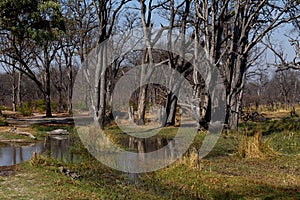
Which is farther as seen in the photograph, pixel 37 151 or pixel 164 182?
pixel 37 151

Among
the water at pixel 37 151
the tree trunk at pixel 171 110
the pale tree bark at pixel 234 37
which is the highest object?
the pale tree bark at pixel 234 37

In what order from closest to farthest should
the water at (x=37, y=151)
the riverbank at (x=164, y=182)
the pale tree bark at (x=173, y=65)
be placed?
the riverbank at (x=164, y=182), the water at (x=37, y=151), the pale tree bark at (x=173, y=65)

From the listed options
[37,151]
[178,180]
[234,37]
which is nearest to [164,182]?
[178,180]

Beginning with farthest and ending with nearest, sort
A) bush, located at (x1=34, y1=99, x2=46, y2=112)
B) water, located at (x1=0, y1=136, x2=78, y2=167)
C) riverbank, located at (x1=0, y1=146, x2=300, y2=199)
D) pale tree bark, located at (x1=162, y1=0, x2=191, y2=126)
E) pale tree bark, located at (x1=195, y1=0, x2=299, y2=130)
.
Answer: bush, located at (x1=34, y1=99, x2=46, y2=112), pale tree bark, located at (x1=162, y1=0, x2=191, y2=126), pale tree bark, located at (x1=195, y1=0, x2=299, y2=130), water, located at (x1=0, y1=136, x2=78, y2=167), riverbank, located at (x1=0, y1=146, x2=300, y2=199)

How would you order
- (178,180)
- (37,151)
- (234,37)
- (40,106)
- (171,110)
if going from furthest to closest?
1. (40,106)
2. (171,110)
3. (234,37)
4. (37,151)
5. (178,180)

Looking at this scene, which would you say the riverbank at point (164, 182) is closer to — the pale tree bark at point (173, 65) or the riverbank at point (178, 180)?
the riverbank at point (178, 180)

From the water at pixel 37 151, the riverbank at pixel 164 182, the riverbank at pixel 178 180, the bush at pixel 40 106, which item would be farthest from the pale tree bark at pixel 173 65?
the bush at pixel 40 106

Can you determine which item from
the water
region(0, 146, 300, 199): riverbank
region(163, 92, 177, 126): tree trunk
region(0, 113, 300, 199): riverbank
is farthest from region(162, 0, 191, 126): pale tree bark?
region(0, 146, 300, 199): riverbank

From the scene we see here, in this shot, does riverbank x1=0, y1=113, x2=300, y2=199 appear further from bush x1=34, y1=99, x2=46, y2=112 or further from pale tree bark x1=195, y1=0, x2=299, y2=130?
bush x1=34, y1=99, x2=46, y2=112

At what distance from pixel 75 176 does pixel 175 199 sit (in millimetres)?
2634

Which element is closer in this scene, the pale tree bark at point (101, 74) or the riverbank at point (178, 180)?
the riverbank at point (178, 180)

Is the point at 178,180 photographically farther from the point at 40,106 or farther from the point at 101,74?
the point at 40,106

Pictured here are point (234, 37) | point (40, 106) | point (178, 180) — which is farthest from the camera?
point (40, 106)

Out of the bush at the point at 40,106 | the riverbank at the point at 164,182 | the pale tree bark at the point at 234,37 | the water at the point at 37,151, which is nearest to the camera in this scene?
the riverbank at the point at 164,182
